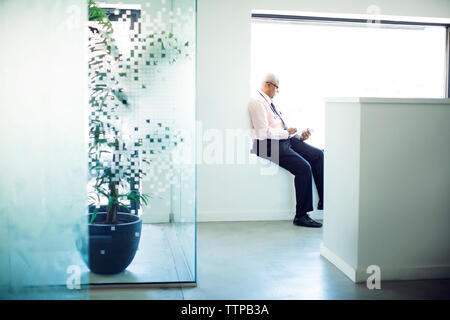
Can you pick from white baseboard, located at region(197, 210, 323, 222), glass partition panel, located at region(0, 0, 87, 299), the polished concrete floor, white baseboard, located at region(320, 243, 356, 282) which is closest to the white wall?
white baseboard, located at region(197, 210, 323, 222)

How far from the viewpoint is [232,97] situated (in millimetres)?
4566

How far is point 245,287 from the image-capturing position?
278cm

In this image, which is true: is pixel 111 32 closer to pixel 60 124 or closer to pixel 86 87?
pixel 86 87

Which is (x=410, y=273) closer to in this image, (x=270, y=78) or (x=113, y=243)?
(x=113, y=243)

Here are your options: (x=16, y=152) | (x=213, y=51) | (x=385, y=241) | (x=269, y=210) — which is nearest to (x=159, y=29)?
(x=16, y=152)

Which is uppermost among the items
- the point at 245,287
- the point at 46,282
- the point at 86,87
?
the point at 86,87

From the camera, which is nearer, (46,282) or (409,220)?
(46,282)

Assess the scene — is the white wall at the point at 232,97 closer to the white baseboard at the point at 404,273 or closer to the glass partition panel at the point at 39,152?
the white baseboard at the point at 404,273

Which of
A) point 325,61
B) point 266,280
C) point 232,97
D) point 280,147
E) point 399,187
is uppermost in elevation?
point 325,61

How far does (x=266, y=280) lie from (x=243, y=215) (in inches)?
68.2

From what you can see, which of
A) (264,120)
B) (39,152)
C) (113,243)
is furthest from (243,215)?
(39,152)

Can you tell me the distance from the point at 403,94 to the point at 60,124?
365cm

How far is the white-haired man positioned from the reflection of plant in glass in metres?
1.84

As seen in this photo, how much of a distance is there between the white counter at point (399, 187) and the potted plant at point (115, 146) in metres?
1.01
